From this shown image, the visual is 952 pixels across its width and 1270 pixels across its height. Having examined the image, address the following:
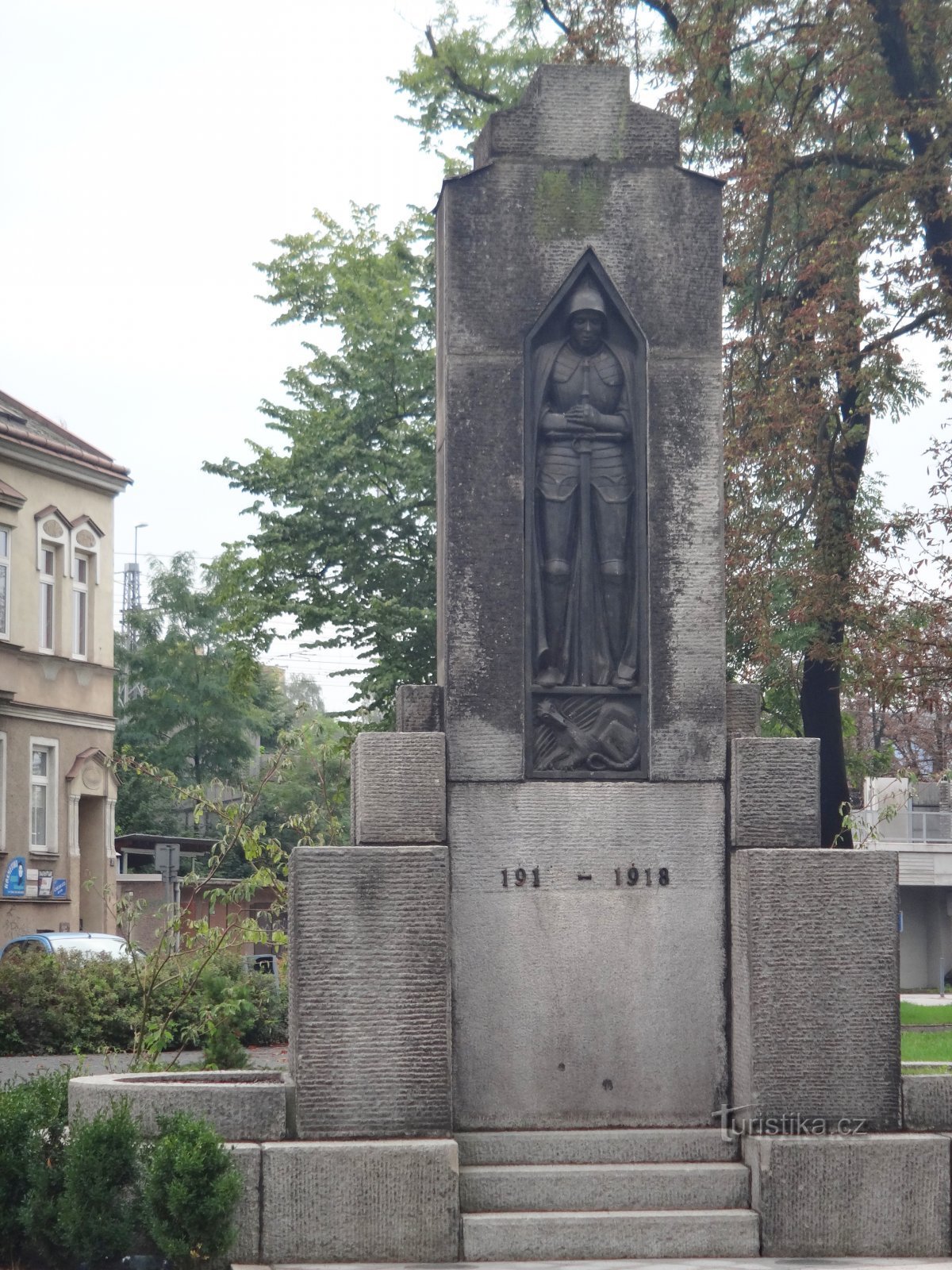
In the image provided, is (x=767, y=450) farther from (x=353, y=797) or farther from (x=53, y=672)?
(x=53, y=672)

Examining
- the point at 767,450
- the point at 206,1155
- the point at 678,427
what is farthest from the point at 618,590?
the point at 767,450

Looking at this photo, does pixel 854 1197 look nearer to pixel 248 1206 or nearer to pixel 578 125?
pixel 248 1206

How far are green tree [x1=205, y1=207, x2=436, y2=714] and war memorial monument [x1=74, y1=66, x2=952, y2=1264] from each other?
19.3m

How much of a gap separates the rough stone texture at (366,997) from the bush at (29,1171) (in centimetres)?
110

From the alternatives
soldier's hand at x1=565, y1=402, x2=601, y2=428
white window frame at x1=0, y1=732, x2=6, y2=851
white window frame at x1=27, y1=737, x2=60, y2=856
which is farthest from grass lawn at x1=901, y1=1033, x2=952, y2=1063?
white window frame at x1=27, y1=737, x2=60, y2=856

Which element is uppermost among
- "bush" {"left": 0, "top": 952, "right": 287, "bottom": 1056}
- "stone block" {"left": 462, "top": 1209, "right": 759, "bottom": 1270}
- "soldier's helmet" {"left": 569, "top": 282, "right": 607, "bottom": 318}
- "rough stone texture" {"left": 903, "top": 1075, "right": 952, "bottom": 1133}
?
"soldier's helmet" {"left": 569, "top": 282, "right": 607, "bottom": 318}

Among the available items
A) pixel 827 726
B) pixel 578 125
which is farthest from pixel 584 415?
pixel 827 726

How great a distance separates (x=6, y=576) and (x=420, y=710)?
29970mm

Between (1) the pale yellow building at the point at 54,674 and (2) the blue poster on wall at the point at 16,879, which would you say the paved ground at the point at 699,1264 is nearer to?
(1) the pale yellow building at the point at 54,674

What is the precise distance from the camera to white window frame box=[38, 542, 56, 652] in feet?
127

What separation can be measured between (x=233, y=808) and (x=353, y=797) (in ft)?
11.8

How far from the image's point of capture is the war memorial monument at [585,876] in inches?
317

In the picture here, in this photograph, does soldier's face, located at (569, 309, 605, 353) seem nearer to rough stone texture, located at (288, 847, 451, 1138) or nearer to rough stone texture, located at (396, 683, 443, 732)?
rough stone texture, located at (396, 683, 443, 732)

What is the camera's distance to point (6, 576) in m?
37.3
